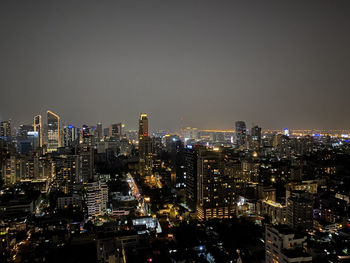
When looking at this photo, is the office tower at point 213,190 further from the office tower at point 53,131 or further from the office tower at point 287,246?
the office tower at point 53,131

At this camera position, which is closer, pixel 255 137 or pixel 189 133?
pixel 255 137

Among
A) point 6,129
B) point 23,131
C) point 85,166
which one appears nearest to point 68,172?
point 85,166

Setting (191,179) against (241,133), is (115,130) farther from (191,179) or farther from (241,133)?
(191,179)

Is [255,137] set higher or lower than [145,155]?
higher

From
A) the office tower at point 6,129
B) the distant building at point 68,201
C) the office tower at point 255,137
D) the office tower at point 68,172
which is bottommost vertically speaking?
the distant building at point 68,201

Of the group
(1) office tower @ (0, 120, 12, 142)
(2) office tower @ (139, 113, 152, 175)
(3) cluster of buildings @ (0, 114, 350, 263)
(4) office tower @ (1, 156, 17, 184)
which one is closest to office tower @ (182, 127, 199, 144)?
(2) office tower @ (139, 113, 152, 175)

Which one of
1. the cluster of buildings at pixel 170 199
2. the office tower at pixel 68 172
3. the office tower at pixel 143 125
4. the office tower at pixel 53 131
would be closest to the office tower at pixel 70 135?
the office tower at pixel 53 131

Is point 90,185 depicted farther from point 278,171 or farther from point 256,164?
point 278,171
